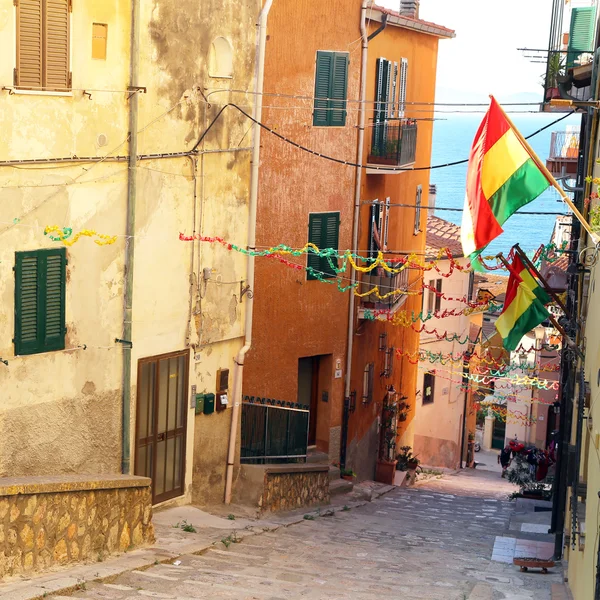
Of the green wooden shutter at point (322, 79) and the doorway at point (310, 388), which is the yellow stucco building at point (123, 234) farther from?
the doorway at point (310, 388)

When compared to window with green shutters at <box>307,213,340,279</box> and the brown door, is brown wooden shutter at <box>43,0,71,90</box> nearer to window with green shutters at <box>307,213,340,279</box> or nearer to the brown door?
the brown door

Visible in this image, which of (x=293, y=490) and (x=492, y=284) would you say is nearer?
(x=293, y=490)

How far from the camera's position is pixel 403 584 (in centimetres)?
1316

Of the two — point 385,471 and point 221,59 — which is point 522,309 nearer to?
point 221,59

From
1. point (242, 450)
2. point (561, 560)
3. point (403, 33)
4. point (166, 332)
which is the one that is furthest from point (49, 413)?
point (403, 33)

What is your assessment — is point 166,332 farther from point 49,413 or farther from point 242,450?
point 242,450

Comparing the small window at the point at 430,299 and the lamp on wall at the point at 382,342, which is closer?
the lamp on wall at the point at 382,342

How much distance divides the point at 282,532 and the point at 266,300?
673 centimetres

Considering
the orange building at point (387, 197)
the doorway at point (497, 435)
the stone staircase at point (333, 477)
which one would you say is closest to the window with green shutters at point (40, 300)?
the stone staircase at point (333, 477)

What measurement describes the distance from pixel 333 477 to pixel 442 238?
1740 centimetres

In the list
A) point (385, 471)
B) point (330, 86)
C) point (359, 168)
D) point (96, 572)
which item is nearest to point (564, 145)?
point (359, 168)

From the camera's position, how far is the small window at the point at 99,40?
1383 centimetres

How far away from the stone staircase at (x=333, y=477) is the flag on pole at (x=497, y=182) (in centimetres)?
1284

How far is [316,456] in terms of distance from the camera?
78.6 ft
